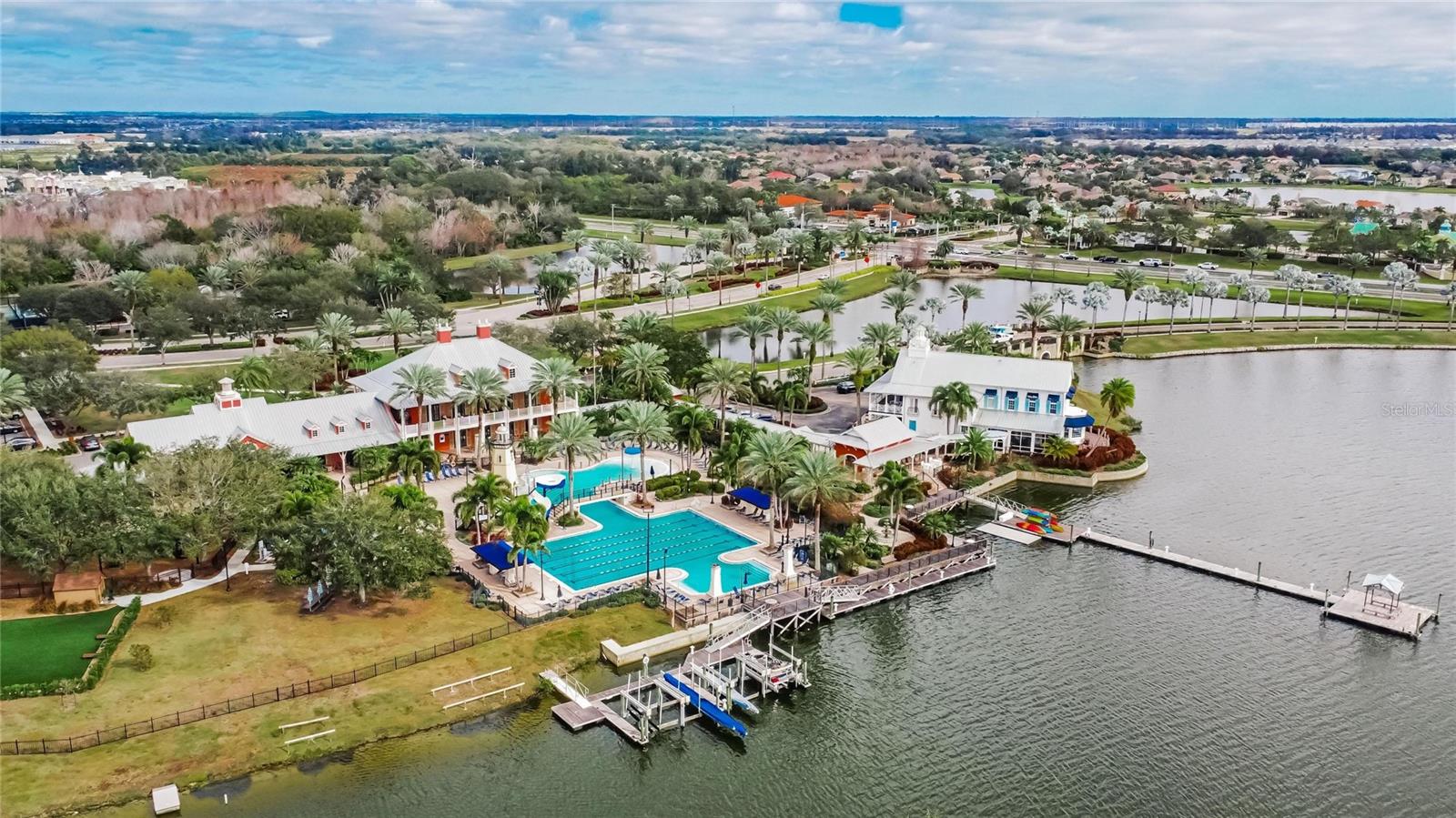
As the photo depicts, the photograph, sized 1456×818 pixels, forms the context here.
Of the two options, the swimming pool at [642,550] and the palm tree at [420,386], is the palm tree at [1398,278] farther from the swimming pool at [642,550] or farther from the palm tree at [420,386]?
the palm tree at [420,386]

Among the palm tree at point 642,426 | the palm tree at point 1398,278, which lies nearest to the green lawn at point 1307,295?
the palm tree at point 1398,278

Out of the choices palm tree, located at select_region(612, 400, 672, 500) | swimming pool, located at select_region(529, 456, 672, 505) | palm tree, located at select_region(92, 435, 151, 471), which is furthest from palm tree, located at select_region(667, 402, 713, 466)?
palm tree, located at select_region(92, 435, 151, 471)

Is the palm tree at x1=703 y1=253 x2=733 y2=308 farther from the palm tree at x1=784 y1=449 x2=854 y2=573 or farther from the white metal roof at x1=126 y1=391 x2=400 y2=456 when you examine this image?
the palm tree at x1=784 y1=449 x2=854 y2=573

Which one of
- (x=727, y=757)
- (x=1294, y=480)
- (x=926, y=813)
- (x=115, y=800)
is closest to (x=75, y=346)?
(x=115, y=800)

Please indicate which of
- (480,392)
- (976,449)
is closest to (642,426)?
(480,392)

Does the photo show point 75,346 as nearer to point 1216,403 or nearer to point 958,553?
point 958,553

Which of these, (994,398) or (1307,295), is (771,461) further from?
(1307,295)
